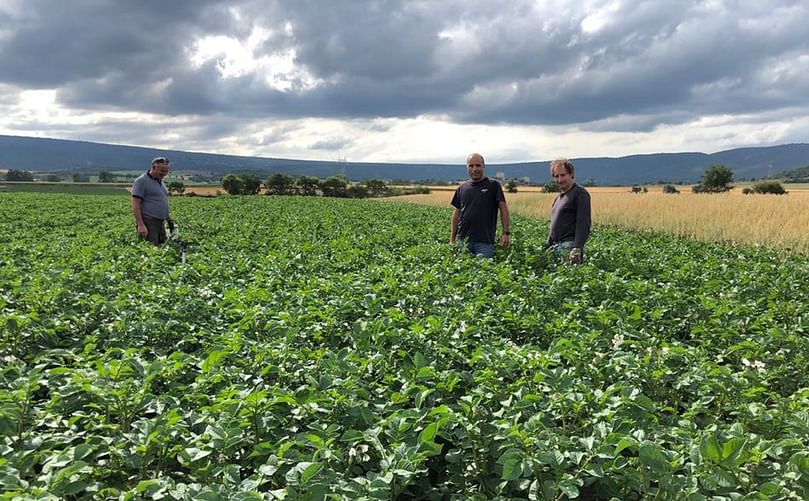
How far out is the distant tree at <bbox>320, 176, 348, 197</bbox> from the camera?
2899 inches

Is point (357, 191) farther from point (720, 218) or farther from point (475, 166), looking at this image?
point (475, 166)

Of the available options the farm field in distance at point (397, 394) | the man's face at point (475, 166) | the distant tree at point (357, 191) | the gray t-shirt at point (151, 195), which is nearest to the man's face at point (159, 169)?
the gray t-shirt at point (151, 195)

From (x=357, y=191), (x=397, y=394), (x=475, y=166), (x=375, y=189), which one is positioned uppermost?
(x=375, y=189)

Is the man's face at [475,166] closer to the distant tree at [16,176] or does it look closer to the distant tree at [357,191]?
the distant tree at [357,191]

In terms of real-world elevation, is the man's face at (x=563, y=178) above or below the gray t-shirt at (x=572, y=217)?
above

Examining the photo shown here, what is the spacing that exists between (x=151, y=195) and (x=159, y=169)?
47cm

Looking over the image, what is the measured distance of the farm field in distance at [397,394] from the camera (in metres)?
1.92

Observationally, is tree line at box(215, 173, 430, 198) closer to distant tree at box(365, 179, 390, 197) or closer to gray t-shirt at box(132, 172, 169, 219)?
distant tree at box(365, 179, 390, 197)

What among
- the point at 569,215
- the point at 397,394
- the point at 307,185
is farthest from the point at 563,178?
the point at 307,185

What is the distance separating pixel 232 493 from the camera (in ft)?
5.79

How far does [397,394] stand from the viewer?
244 cm

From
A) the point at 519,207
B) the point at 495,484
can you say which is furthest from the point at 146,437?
the point at 519,207

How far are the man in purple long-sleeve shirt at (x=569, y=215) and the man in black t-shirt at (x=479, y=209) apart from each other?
0.70 meters

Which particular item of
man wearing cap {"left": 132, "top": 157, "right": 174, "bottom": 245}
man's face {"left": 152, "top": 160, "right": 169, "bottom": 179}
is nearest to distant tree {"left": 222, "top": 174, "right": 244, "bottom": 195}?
man wearing cap {"left": 132, "top": 157, "right": 174, "bottom": 245}
